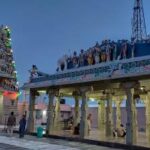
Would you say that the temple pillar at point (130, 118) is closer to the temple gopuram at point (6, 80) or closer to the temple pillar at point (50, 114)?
the temple pillar at point (50, 114)

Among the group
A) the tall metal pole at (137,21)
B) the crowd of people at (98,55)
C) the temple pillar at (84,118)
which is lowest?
the temple pillar at (84,118)

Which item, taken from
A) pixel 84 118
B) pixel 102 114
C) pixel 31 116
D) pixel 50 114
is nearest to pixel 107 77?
pixel 84 118

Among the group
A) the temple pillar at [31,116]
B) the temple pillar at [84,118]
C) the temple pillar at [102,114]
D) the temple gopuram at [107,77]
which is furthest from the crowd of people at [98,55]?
the temple pillar at [102,114]

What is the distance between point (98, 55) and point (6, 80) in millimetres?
21554

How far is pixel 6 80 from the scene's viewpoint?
40.8 meters

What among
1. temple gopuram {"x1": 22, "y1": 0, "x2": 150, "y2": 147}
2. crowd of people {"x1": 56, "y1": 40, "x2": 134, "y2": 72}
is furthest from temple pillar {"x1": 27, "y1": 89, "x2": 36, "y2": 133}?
crowd of people {"x1": 56, "y1": 40, "x2": 134, "y2": 72}

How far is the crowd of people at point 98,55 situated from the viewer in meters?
21.0

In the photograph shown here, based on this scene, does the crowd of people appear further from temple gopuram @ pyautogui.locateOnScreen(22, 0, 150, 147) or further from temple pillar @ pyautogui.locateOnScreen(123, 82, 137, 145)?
temple pillar @ pyautogui.locateOnScreen(123, 82, 137, 145)

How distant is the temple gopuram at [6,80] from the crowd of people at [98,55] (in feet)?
55.7

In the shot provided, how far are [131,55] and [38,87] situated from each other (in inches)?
359

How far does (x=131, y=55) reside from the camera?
65.5 ft

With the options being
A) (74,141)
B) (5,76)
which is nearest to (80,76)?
(74,141)

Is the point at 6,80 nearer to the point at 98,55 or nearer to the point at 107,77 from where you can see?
the point at 98,55

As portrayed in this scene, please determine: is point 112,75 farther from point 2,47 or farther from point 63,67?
point 2,47
